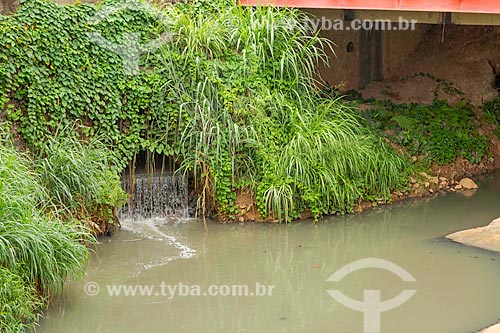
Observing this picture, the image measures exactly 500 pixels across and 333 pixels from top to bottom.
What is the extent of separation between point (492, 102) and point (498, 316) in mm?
8188

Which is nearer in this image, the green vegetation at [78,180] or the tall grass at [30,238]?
the tall grass at [30,238]

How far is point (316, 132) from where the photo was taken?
1167 cm

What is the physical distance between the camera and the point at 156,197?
11.6 metres

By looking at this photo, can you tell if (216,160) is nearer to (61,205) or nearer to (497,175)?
(61,205)

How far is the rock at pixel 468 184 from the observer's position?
13.6 meters

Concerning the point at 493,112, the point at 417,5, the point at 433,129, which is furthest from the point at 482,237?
the point at 493,112

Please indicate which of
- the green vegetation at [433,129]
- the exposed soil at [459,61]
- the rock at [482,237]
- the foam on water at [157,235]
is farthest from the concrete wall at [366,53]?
the foam on water at [157,235]

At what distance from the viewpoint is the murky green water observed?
8.20 metres

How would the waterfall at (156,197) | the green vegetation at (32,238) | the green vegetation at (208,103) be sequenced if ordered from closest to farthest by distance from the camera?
1. the green vegetation at (32,238)
2. the green vegetation at (208,103)
3. the waterfall at (156,197)

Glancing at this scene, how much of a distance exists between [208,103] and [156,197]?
155 cm

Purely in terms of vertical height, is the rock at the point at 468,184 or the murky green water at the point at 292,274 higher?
the rock at the point at 468,184

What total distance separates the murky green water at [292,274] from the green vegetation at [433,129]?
55.2 inches

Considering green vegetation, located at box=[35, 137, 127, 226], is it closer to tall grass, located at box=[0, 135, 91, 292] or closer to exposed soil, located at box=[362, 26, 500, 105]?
tall grass, located at box=[0, 135, 91, 292]

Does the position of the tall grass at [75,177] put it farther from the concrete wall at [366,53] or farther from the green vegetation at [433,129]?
the concrete wall at [366,53]
